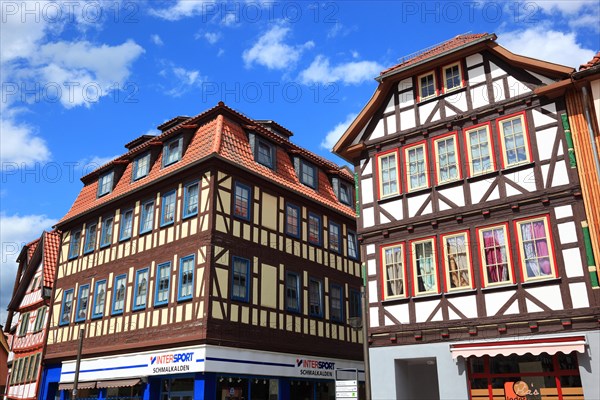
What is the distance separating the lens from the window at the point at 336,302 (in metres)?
27.2

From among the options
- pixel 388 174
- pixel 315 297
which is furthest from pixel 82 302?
pixel 388 174

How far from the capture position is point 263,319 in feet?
76.0

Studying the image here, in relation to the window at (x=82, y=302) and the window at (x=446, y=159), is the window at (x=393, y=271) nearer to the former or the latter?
the window at (x=446, y=159)

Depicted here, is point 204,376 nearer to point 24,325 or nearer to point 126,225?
point 126,225

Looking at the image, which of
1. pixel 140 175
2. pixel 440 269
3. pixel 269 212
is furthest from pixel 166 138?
pixel 440 269

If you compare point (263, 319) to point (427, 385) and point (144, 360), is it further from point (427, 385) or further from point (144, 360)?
point (427, 385)

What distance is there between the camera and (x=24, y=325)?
35.4 meters

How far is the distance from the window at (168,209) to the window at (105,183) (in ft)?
17.6

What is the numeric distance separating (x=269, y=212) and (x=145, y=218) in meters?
5.54

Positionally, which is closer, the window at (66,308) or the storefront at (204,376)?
the storefront at (204,376)

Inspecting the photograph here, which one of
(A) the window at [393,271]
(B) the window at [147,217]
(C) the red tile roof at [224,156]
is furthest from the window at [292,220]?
(A) the window at [393,271]

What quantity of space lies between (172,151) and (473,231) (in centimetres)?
1436

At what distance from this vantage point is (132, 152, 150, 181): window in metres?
26.7

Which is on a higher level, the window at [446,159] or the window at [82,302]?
the window at [446,159]
